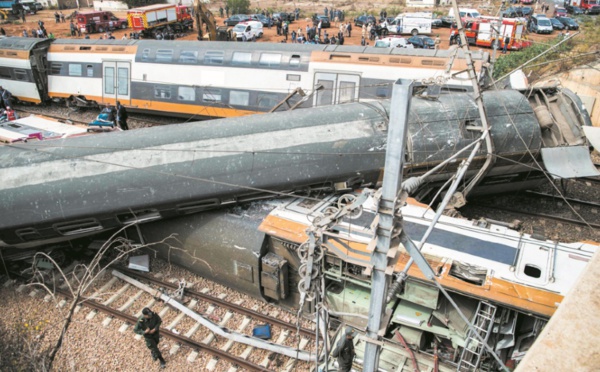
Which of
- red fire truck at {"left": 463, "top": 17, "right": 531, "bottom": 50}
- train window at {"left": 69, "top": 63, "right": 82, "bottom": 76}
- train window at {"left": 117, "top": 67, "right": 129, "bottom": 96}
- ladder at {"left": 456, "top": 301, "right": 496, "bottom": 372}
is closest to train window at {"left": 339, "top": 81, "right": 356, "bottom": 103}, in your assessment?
train window at {"left": 117, "top": 67, "right": 129, "bottom": 96}

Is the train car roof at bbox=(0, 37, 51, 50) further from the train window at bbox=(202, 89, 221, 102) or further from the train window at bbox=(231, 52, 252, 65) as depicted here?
the train window at bbox=(231, 52, 252, 65)

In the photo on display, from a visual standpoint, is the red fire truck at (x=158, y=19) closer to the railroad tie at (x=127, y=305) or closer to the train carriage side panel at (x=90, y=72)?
the train carriage side panel at (x=90, y=72)

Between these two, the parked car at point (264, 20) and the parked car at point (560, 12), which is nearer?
the parked car at point (560, 12)

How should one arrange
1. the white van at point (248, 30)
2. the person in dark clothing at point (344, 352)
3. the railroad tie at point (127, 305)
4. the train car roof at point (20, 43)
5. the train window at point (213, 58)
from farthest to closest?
the white van at point (248, 30), the train car roof at point (20, 43), the train window at point (213, 58), the railroad tie at point (127, 305), the person in dark clothing at point (344, 352)

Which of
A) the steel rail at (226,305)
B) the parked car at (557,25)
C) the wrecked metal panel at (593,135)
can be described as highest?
the parked car at (557,25)

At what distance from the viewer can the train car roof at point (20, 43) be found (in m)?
25.0

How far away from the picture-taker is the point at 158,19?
46.6 metres

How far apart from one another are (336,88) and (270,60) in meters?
3.19

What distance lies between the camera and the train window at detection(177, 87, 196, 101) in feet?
70.7

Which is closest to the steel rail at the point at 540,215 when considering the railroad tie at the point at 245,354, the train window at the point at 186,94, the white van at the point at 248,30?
the railroad tie at the point at 245,354

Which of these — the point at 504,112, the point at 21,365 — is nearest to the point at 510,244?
the point at 504,112

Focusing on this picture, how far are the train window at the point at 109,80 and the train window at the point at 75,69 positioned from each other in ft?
6.35

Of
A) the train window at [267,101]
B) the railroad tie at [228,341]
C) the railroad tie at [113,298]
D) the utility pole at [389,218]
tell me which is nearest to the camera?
the utility pole at [389,218]

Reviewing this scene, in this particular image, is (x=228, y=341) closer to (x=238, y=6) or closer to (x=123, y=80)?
(x=123, y=80)
